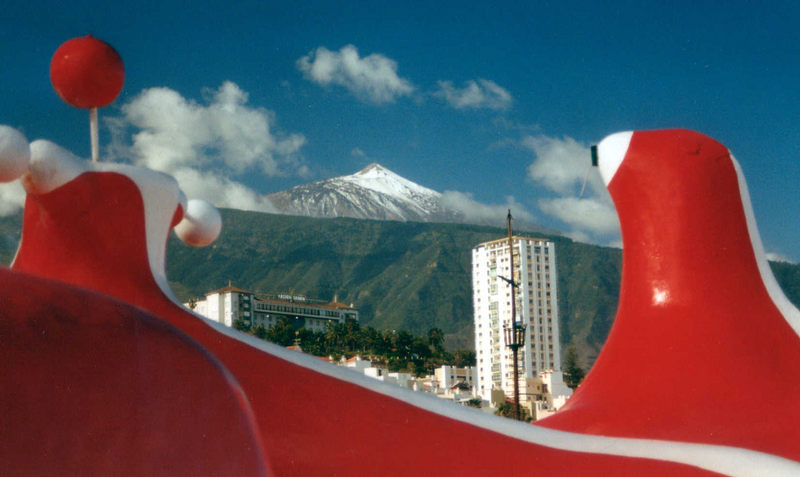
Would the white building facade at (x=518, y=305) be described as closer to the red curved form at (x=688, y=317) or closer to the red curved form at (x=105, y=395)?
the red curved form at (x=688, y=317)

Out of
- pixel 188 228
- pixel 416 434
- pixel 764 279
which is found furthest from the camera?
pixel 188 228

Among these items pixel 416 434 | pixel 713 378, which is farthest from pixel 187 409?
pixel 713 378

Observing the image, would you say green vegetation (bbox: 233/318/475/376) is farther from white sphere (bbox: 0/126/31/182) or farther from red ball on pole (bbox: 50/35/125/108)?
white sphere (bbox: 0/126/31/182)

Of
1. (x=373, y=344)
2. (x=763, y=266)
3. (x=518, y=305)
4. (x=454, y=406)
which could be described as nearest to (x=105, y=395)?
(x=454, y=406)

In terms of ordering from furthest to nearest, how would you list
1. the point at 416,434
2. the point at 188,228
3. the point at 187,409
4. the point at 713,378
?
Answer: 1. the point at 188,228
2. the point at 713,378
3. the point at 416,434
4. the point at 187,409

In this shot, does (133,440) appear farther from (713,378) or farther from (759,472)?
(713,378)

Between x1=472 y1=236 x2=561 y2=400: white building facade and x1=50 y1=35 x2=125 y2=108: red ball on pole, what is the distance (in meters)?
86.1

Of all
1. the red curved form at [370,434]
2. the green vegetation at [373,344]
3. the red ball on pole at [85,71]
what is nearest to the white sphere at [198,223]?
the red ball on pole at [85,71]

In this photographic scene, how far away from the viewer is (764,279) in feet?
20.9

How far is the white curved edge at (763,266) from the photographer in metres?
6.29

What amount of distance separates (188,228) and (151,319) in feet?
15.6

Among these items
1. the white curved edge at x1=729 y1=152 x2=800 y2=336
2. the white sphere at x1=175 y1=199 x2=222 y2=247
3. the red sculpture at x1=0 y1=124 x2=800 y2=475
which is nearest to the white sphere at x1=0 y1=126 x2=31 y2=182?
the red sculpture at x1=0 y1=124 x2=800 y2=475

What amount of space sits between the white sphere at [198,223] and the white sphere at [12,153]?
2801 millimetres

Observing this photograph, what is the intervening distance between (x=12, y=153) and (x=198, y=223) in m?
3.06
